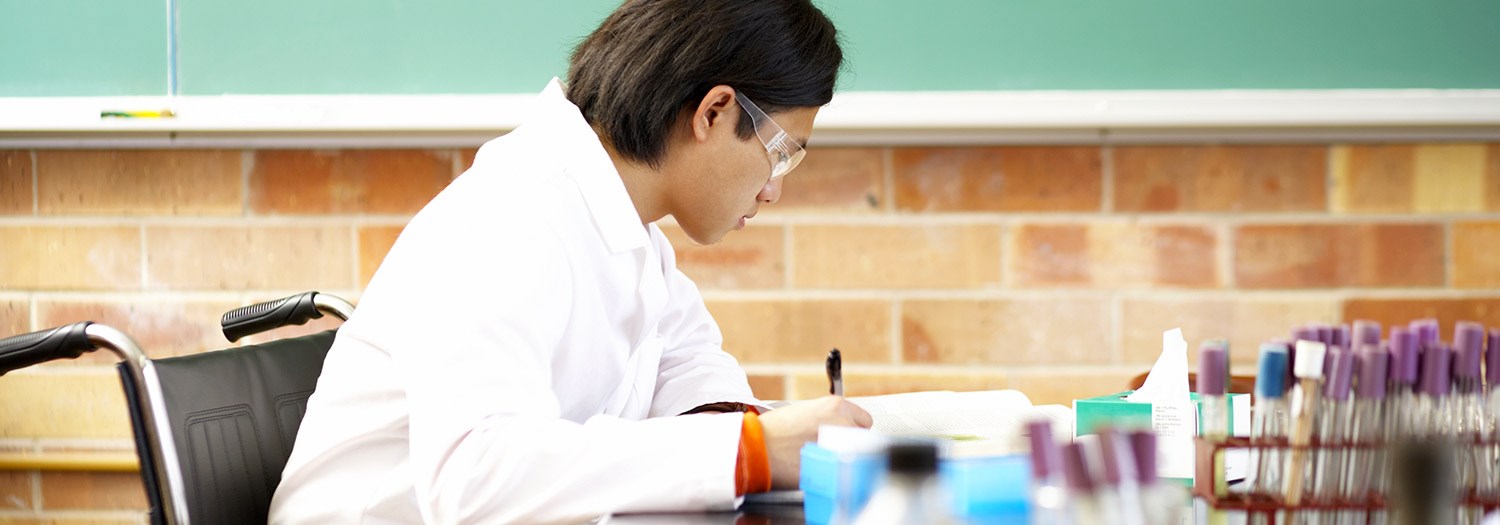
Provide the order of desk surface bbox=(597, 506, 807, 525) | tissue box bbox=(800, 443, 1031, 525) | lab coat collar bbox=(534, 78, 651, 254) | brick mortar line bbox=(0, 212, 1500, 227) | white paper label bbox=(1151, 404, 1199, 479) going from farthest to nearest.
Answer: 1. brick mortar line bbox=(0, 212, 1500, 227)
2. lab coat collar bbox=(534, 78, 651, 254)
3. white paper label bbox=(1151, 404, 1199, 479)
4. desk surface bbox=(597, 506, 807, 525)
5. tissue box bbox=(800, 443, 1031, 525)

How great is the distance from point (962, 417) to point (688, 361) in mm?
323

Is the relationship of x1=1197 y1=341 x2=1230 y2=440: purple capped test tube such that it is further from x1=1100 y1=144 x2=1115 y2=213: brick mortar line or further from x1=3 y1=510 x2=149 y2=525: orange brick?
x1=3 y1=510 x2=149 y2=525: orange brick

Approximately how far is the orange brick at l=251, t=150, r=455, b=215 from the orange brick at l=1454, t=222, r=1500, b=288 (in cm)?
153

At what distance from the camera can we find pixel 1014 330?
1.82 metres

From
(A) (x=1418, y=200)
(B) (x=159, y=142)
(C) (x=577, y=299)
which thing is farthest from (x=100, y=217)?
(A) (x=1418, y=200)

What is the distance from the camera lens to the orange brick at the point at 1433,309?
1789mm

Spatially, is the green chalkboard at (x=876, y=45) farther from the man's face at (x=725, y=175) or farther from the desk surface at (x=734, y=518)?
the desk surface at (x=734, y=518)

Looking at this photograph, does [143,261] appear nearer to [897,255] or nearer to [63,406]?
[63,406]

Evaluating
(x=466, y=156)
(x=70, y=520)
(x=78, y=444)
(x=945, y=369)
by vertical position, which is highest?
(x=466, y=156)

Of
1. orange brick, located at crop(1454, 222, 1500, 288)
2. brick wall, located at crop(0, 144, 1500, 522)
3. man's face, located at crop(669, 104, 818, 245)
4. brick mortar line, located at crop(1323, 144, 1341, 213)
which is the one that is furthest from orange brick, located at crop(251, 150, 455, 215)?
orange brick, located at crop(1454, 222, 1500, 288)

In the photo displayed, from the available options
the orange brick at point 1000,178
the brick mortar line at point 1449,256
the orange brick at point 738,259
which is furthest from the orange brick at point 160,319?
the brick mortar line at point 1449,256

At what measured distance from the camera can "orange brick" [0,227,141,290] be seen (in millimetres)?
1853

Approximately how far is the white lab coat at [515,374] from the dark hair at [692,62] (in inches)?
2.0

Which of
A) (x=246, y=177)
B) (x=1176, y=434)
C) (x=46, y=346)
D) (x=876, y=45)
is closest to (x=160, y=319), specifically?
(x=246, y=177)
